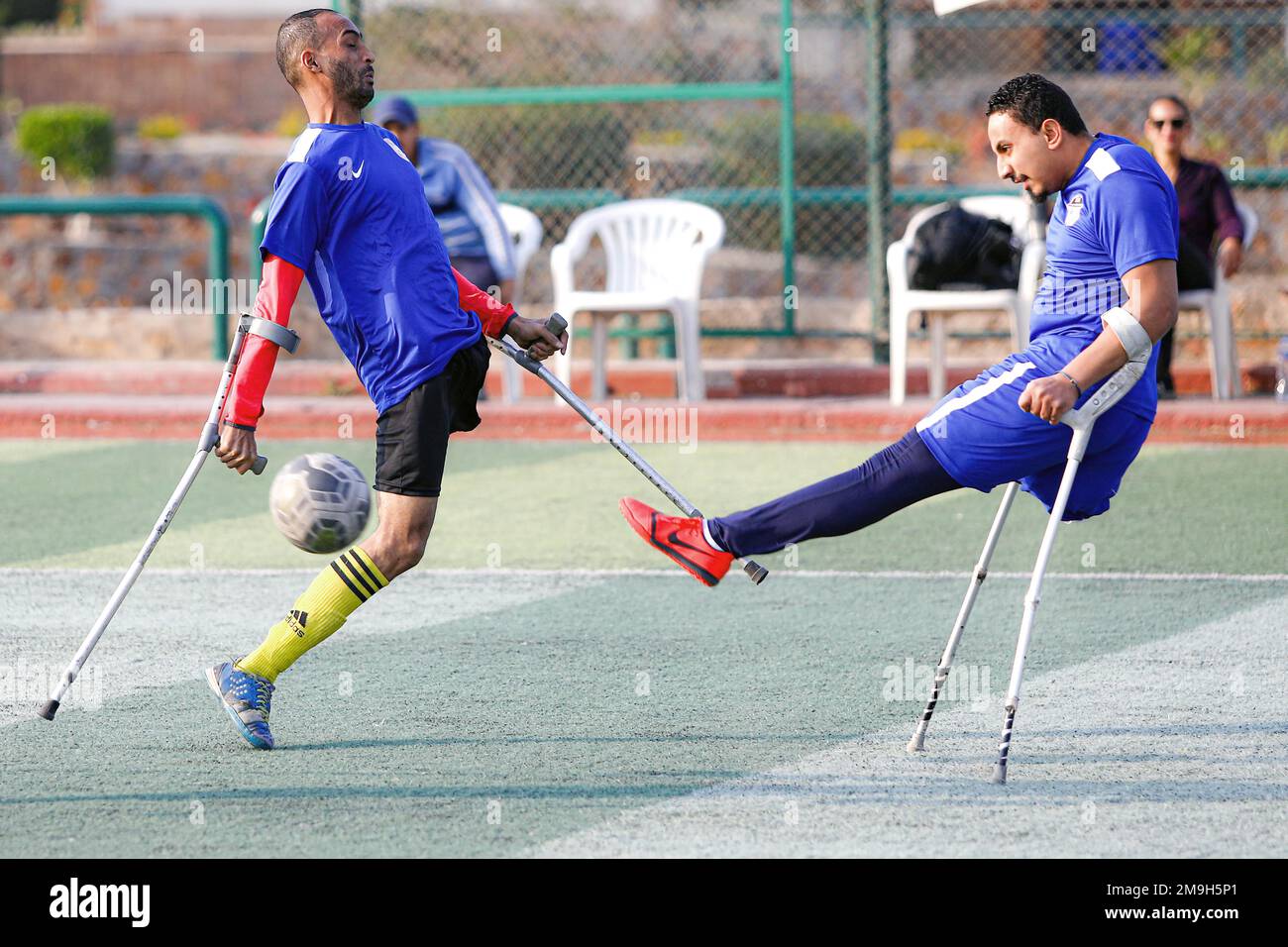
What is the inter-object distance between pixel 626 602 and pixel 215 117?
33833 millimetres

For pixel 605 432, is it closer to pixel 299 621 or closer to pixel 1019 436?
pixel 299 621

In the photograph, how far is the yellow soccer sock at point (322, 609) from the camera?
5016 mm

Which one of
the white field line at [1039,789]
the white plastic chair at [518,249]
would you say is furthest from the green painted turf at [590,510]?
the white field line at [1039,789]

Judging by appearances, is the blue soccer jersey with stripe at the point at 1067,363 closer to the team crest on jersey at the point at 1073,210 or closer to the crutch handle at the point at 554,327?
the team crest on jersey at the point at 1073,210

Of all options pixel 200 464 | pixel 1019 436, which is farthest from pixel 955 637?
pixel 200 464

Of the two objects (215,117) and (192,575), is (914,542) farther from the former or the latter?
(215,117)

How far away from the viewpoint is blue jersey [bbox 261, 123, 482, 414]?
4.95 meters

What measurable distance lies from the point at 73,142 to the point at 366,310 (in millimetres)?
26671

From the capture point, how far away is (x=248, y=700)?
4.99 m

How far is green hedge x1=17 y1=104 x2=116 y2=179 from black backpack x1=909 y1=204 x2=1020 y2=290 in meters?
21.4

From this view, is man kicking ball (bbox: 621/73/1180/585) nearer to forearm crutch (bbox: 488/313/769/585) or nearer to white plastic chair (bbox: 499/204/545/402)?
forearm crutch (bbox: 488/313/769/585)

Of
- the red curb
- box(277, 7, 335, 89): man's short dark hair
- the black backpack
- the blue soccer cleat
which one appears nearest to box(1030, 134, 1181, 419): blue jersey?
box(277, 7, 335, 89): man's short dark hair
